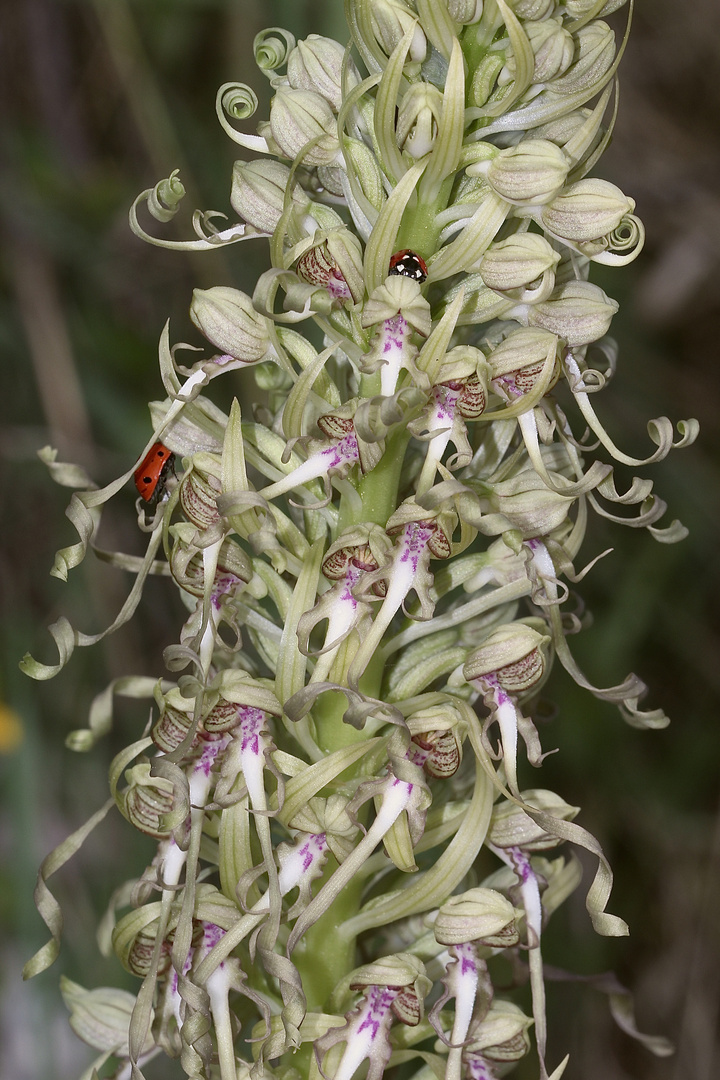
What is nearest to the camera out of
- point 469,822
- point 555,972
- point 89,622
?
point 469,822

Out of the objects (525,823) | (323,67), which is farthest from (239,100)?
(525,823)

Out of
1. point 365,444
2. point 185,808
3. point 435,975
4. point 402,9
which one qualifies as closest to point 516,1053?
point 435,975

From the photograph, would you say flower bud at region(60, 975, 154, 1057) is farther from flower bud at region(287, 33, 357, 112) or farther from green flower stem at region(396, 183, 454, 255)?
flower bud at region(287, 33, 357, 112)

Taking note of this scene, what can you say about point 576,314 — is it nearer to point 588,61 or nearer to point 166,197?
point 588,61

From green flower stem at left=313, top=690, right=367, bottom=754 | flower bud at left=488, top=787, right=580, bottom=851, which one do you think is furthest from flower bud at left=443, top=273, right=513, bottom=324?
flower bud at left=488, top=787, right=580, bottom=851

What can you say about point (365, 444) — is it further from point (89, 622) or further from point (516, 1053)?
point (89, 622)
